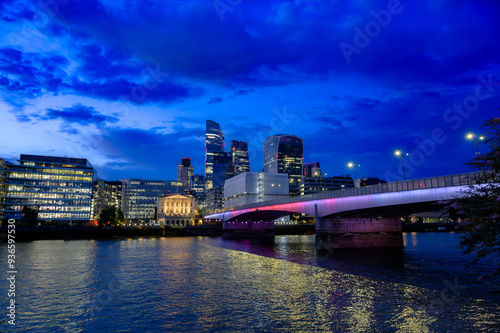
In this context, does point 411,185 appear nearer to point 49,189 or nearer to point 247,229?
point 247,229

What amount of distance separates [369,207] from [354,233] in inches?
599

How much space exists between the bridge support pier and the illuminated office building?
131924 millimetres

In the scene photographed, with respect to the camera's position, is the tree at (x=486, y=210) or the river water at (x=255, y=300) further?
the river water at (x=255, y=300)

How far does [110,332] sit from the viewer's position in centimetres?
1862

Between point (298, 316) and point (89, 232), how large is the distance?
12539cm

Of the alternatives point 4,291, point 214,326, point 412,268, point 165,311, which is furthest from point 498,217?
point 4,291

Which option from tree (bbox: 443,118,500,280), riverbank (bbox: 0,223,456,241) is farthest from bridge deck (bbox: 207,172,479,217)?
riverbank (bbox: 0,223,456,241)

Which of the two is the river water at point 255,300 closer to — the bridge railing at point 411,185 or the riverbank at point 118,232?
the bridge railing at point 411,185

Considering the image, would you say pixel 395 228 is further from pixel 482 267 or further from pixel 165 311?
pixel 165 311

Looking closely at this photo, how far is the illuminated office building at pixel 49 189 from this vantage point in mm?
156750

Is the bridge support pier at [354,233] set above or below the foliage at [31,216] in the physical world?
below

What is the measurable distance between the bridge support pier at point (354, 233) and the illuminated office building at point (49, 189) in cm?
13192

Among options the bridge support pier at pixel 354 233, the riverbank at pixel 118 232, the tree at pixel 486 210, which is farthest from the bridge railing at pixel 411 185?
the riverbank at pixel 118 232

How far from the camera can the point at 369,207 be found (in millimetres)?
58125
